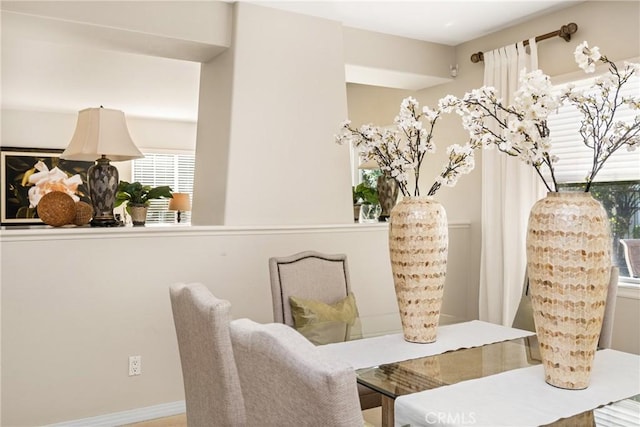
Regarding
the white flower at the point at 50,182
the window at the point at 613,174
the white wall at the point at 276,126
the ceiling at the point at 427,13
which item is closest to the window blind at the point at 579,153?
the window at the point at 613,174

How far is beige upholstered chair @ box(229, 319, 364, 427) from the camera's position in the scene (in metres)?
0.85

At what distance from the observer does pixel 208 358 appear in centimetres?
144

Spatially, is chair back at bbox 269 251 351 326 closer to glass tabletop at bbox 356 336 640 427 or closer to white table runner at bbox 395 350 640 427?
glass tabletop at bbox 356 336 640 427

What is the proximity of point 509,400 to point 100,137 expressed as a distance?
8.30 feet

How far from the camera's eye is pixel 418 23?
3830mm

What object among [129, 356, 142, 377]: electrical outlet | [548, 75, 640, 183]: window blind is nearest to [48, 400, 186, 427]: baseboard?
[129, 356, 142, 377]: electrical outlet

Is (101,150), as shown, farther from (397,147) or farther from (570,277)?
(570,277)

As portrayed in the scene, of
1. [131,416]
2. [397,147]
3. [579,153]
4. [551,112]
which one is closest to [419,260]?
[397,147]

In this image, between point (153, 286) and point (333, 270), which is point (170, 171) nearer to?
point (153, 286)

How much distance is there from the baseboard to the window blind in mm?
2803

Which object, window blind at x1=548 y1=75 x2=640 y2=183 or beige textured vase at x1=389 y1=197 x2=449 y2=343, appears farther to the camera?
window blind at x1=548 y1=75 x2=640 y2=183

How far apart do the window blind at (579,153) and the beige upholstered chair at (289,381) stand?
111 inches

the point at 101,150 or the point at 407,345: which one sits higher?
the point at 101,150

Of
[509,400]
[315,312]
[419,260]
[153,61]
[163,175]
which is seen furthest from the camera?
[163,175]
